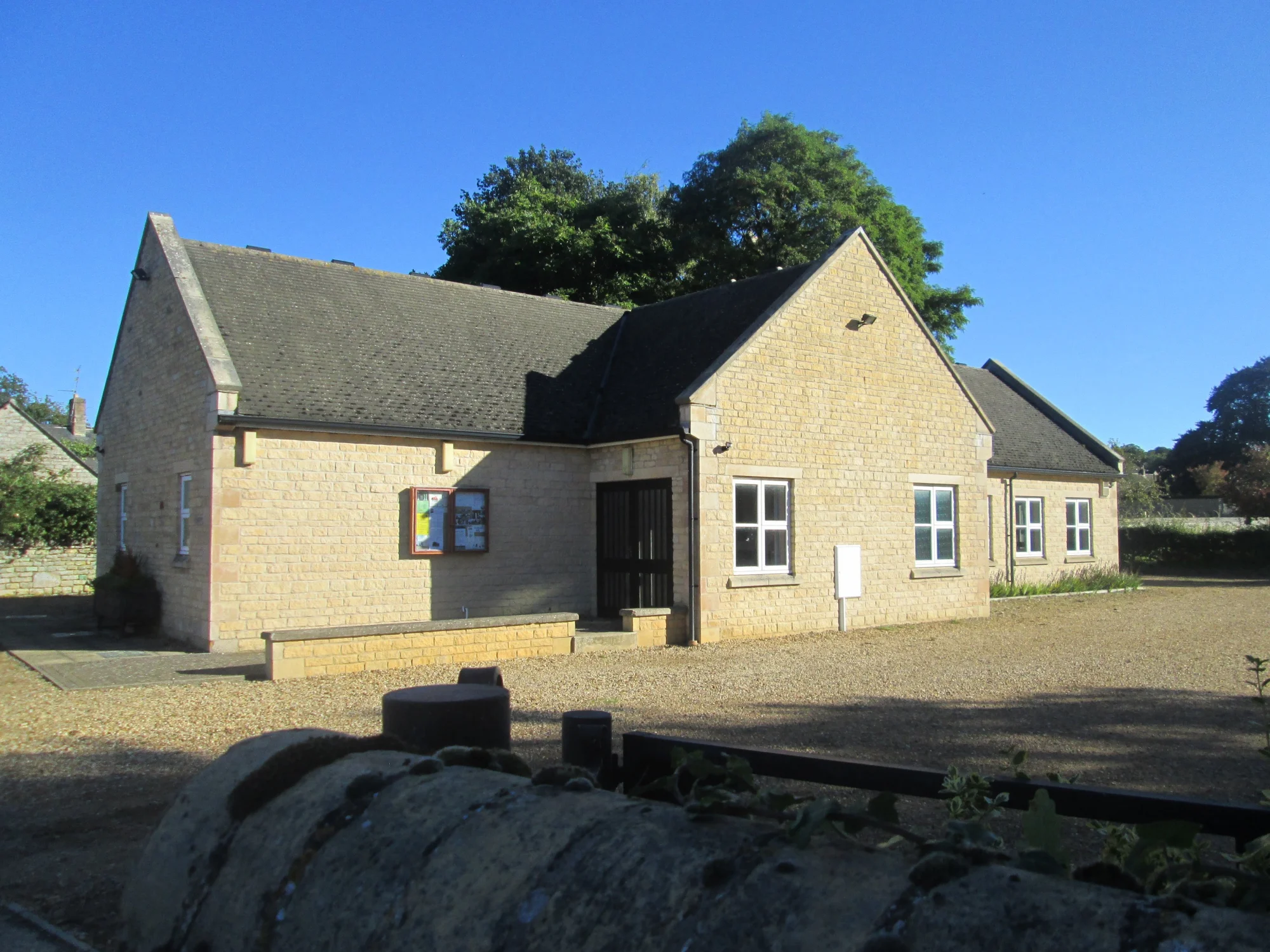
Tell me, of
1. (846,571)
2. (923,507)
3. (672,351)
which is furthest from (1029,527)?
(672,351)

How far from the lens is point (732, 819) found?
96.4 inches

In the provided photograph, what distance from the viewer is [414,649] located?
1236 centimetres

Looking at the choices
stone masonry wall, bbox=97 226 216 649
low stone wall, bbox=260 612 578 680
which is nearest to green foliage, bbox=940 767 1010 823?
low stone wall, bbox=260 612 578 680

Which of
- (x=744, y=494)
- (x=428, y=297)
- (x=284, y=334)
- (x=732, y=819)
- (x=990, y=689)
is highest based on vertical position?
(x=428, y=297)

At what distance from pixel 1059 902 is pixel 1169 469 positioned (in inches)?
3123

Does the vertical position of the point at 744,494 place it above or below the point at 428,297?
below

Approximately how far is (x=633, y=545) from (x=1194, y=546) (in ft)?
92.9

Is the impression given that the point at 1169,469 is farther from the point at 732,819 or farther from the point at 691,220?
the point at 732,819

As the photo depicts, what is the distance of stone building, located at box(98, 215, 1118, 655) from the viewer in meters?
14.8

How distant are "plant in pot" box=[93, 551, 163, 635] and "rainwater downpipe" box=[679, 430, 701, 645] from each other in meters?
8.70

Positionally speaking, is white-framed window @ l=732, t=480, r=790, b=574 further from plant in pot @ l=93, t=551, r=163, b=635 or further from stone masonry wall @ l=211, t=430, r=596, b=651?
plant in pot @ l=93, t=551, r=163, b=635

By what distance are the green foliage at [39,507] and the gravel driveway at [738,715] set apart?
14.3 meters

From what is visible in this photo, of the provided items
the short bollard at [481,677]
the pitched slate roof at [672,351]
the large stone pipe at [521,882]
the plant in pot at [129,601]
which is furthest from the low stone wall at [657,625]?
the large stone pipe at [521,882]

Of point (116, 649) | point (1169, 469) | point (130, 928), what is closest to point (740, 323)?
point (116, 649)
